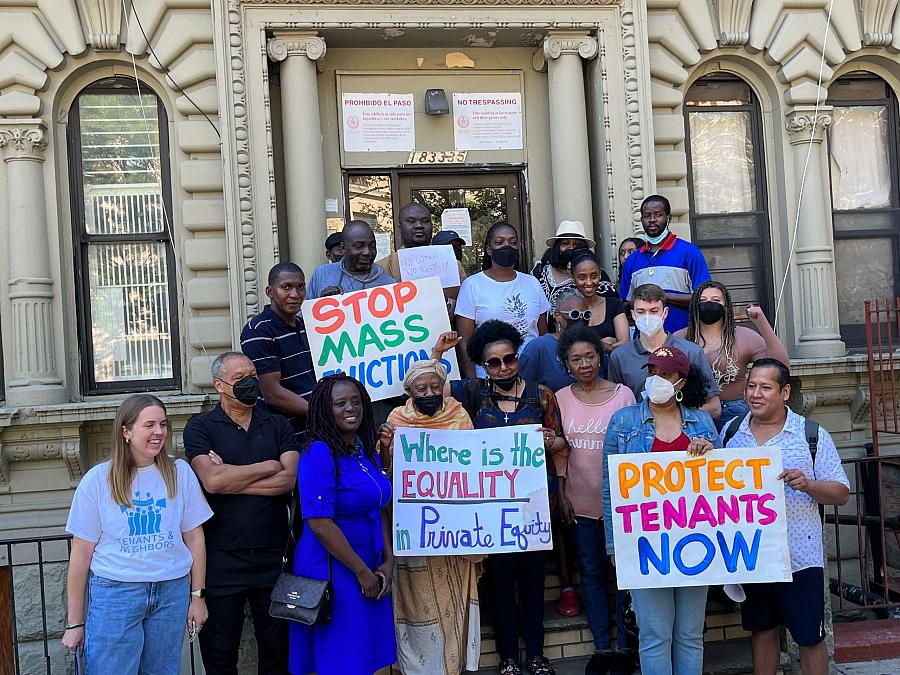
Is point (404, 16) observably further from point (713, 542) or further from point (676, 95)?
point (713, 542)

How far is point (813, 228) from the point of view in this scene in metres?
9.45

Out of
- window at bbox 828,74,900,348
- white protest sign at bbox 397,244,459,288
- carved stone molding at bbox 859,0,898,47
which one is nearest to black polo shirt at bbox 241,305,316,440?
white protest sign at bbox 397,244,459,288

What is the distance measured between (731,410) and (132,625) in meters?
3.72

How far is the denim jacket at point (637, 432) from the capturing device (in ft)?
17.4

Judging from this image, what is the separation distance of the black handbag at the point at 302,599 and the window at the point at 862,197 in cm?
712

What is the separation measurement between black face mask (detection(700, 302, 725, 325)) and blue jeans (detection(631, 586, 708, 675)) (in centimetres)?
178

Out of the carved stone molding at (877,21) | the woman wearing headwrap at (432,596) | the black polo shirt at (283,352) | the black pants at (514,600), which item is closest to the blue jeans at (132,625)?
the woman wearing headwrap at (432,596)

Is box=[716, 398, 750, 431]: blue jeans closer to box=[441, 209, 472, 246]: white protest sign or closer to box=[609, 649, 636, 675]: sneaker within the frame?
box=[609, 649, 636, 675]: sneaker

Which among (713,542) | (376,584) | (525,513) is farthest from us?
(525,513)

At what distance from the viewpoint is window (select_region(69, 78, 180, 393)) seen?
865 cm

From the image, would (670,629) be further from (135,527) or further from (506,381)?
(135,527)

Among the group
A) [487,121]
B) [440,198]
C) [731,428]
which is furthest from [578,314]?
[487,121]

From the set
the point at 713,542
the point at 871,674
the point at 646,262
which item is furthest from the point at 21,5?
the point at 871,674

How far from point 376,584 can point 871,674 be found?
11.8 ft
